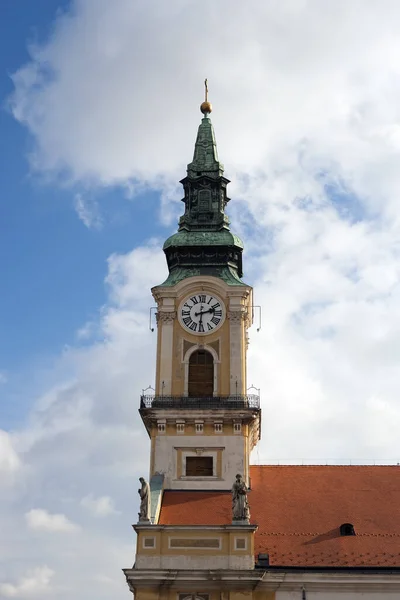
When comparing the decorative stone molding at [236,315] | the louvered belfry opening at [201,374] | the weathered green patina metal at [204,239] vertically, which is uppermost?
the weathered green patina metal at [204,239]

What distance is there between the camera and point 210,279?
4116 centimetres

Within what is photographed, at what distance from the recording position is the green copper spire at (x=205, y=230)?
4234 centimetres

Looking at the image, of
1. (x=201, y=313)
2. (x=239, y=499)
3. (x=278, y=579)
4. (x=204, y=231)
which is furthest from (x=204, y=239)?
(x=278, y=579)

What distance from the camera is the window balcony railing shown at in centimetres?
3853

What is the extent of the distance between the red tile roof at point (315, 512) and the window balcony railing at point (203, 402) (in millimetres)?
3275

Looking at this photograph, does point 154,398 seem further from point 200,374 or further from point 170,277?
point 170,277

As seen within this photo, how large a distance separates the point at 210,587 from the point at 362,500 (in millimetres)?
7796

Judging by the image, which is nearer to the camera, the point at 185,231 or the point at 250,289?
the point at 250,289

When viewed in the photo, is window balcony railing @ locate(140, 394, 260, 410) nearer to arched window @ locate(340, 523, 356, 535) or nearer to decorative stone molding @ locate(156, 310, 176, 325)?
decorative stone molding @ locate(156, 310, 176, 325)

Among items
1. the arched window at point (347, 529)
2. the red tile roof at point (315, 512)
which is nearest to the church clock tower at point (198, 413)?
the red tile roof at point (315, 512)

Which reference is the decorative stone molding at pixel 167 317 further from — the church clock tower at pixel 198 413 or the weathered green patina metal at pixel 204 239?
the weathered green patina metal at pixel 204 239

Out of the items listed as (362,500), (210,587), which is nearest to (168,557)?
(210,587)

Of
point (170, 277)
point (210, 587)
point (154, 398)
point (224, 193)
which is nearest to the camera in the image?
point (210, 587)

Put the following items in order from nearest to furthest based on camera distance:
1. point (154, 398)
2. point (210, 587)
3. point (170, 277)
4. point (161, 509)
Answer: point (210, 587), point (161, 509), point (154, 398), point (170, 277)
